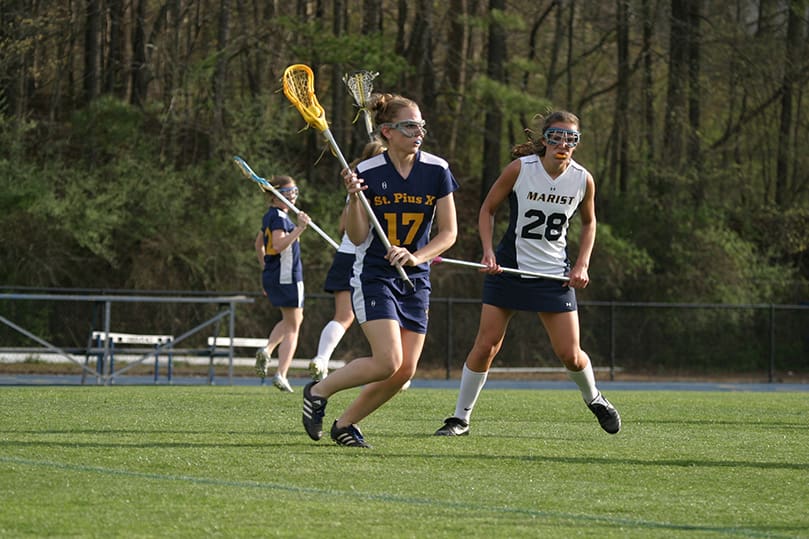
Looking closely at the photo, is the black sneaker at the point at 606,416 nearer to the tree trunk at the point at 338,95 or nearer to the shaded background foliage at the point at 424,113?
the shaded background foliage at the point at 424,113

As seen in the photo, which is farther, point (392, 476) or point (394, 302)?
point (394, 302)

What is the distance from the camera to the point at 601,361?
26250 mm

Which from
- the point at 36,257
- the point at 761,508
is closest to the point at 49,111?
the point at 36,257

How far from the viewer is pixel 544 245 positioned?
28.7ft

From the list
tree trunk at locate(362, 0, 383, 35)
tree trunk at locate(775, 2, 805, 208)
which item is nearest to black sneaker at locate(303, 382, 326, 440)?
tree trunk at locate(362, 0, 383, 35)

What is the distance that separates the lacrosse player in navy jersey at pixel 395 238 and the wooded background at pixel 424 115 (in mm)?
19183

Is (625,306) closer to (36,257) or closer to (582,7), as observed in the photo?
(582,7)

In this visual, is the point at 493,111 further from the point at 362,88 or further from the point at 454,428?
the point at 362,88

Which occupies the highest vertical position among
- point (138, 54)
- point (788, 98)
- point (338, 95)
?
point (138, 54)

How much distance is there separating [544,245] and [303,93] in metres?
1.84

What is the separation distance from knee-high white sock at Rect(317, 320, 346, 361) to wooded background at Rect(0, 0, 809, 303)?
49.2ft

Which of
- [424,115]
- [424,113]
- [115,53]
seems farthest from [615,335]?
[115,53]

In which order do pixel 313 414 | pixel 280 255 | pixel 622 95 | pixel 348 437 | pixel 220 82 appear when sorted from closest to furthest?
pixel 348 437 → pixel 313 414 → pixel 280 255 → pixel 220 82 → pixel 622 95

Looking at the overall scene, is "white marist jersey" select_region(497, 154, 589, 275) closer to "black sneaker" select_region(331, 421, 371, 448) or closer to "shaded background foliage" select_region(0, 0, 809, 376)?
"black sneaker" select_region(331, 421, 371, 448)
